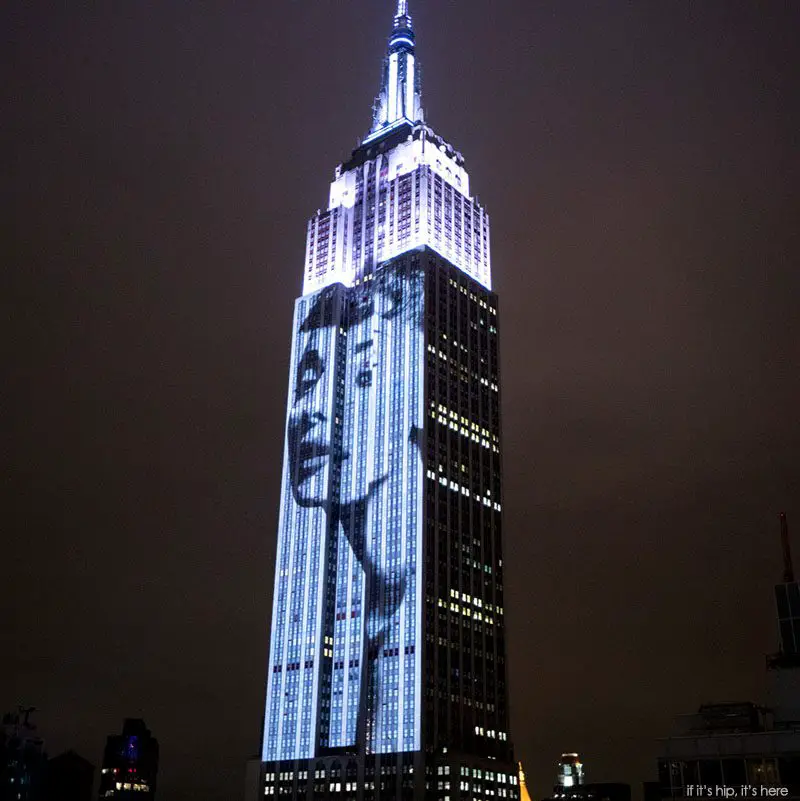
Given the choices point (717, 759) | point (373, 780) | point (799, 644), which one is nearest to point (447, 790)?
point (373, 780)

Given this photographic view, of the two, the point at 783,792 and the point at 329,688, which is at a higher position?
the point at 329,688

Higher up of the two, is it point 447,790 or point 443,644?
point 443,644

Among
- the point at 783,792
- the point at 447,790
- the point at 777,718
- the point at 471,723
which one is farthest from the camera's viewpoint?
the point at 471,723

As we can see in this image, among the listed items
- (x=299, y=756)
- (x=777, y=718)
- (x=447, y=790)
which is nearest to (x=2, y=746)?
(x=299, y=756)

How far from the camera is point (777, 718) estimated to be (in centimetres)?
11450

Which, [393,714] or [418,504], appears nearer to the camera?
[393,714]

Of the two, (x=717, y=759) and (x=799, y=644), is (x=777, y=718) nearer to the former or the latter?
(x=799, y=644)

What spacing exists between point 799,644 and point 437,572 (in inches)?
3097

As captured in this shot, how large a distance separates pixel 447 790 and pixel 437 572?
39280 mm

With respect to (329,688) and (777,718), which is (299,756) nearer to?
(329,688)

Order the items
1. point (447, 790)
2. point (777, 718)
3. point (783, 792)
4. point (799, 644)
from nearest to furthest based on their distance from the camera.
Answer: point (783, 792), point (777, 718), point (799, 644), point (447, 790)

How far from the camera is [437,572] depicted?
7756 inches

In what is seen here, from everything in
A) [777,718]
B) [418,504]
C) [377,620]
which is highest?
[418,504]

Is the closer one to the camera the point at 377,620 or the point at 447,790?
the point at 447,790
